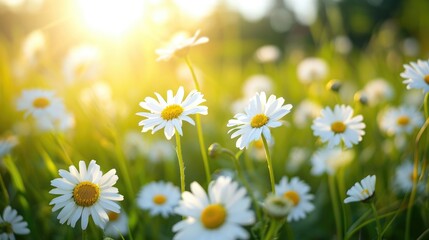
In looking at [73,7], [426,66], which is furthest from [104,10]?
[426,66]

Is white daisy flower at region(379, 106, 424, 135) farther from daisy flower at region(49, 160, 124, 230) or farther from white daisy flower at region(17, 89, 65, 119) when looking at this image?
white daisy flower at region(17, 89, 65, 119)

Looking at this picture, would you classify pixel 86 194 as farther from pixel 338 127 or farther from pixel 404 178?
pixel 404 178

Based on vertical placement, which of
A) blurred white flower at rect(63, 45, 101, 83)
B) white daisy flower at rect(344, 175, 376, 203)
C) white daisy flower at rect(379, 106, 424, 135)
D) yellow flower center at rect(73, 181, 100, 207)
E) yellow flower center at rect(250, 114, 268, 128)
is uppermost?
blurred white flower at rect(63, 45, 101, 83)

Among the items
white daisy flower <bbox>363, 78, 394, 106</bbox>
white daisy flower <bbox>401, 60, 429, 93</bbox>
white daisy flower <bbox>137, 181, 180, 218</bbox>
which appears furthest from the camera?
white daisy flower <bbox>363, 78, 394, 106</bbox>

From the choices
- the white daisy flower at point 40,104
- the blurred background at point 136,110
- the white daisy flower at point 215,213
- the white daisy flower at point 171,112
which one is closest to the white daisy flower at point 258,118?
the white daisy flower at point 171,112

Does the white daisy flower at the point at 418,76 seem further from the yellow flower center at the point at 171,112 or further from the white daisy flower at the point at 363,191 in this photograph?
the yellow flower center at the point at 171,112

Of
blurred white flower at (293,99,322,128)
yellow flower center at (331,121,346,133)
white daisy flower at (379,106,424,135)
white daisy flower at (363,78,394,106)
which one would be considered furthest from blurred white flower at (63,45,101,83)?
white daisy flower at (363,78,394,106)

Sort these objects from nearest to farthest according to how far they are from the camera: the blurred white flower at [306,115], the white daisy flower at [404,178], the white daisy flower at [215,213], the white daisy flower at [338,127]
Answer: the white daisy flower at [215,213]
the white daisy flower at [338,127]
the white daisy flower at [404,178]
the blurred white flower at [306,115]

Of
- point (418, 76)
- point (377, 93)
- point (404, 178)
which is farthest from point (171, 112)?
point (377, 93)
